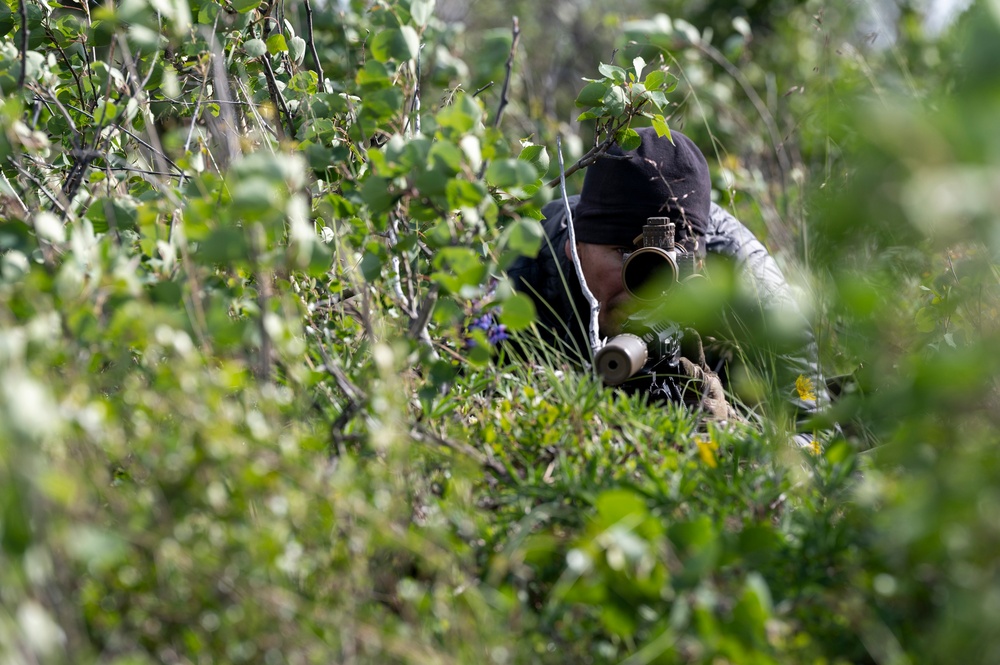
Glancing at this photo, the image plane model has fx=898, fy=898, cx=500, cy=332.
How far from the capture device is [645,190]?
98.9 inches

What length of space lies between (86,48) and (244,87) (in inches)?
13.7

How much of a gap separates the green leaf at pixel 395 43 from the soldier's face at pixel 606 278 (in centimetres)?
115

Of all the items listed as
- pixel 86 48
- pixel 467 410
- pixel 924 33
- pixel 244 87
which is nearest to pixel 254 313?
pixel 467 410

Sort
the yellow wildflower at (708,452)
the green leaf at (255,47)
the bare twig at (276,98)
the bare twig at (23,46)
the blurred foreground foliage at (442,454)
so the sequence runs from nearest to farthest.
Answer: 1. the blurred foreground foliage at (442,454)
2. the yellow wildflower at (708,452)
3. the bare twig at (23,46)
4. the green leaf at (255,47)
5. the bare twig at (276,98)

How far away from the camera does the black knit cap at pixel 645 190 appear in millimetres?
2494

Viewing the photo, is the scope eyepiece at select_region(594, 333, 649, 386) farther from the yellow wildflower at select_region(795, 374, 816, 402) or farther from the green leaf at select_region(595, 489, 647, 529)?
the green leaf at select_region(595, 489, 647, 529)

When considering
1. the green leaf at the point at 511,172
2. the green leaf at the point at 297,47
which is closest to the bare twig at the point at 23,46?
the green leaf at the point at 297,47

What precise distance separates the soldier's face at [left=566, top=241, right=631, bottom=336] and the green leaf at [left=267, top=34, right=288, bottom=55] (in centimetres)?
102

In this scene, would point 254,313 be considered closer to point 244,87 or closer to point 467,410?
point 467,410

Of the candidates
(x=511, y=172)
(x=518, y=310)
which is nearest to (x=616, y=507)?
(x=518, y=310)

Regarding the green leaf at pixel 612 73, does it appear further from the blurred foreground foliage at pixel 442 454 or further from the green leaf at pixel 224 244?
the green leaf at pixel 224 244

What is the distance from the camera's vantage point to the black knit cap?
8.18 feet

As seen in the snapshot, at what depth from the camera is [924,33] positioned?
521 cm

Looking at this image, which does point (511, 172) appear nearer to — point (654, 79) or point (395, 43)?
point (395, 43)
